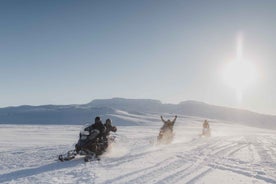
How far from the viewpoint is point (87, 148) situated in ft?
42.6

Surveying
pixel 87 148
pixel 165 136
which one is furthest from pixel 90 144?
pixel 165 136

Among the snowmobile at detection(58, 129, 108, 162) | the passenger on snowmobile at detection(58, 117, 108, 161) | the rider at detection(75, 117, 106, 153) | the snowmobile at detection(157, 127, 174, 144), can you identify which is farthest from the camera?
the snowmobile at detection(157, 127, 174, 144)

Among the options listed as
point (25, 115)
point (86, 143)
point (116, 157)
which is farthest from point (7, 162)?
point (25, 115)

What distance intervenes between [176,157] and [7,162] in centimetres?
541

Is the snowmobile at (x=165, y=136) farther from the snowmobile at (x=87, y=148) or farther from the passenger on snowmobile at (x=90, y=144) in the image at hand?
the snowmobile at (x=87, y=148)

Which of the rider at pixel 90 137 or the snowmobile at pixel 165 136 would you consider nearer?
the rider at pixel 90 137

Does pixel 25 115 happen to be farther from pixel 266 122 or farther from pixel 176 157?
pixel 176 157

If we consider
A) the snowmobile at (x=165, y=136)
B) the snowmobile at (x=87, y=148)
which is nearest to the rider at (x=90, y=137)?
the snowmobile at (x=87, y=148)

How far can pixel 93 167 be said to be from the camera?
1098 cm

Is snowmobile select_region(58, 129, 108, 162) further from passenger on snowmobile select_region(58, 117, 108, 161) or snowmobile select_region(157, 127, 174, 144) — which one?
snowmobile select_region(157, 127, 174, 144)

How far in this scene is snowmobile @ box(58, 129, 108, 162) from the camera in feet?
41.0

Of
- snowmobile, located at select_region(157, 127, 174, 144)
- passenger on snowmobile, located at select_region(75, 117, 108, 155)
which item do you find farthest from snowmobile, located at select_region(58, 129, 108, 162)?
snowmobile, located at select_region(157, 127, 174, 144)

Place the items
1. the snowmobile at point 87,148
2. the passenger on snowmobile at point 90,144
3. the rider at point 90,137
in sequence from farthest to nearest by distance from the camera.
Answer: the rider at point 90,137, the passenger on snowmobile at point 90,144, the snowmobile at point 87,148

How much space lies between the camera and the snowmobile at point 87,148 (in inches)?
492
